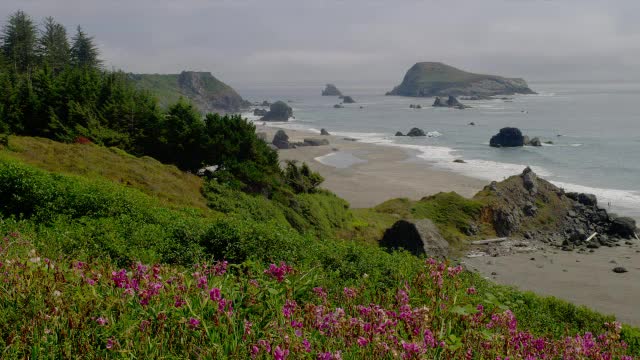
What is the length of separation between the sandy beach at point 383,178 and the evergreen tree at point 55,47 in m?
34.4

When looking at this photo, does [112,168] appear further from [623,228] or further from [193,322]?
[623,228]

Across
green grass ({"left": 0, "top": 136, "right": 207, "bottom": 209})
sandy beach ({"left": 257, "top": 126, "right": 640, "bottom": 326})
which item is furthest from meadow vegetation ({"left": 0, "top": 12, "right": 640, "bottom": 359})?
→ sandy beach ({"left": 257, "top": 126, "right": 640, "bottom": 326})

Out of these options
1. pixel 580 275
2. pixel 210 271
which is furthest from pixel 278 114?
pixel 210 271

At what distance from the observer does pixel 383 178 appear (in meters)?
61.6

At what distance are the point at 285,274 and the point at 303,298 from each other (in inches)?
40.9

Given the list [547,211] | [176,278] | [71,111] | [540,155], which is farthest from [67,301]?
[540,155]

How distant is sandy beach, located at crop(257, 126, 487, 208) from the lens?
Result: 52.7 meters

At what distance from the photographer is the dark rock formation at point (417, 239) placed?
31516mm

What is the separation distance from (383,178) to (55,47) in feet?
149

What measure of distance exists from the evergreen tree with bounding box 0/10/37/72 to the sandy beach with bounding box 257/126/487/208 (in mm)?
37863

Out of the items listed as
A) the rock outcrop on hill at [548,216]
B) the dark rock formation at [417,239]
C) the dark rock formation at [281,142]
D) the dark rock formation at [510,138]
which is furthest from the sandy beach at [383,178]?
the dark rock formation at [510,138]

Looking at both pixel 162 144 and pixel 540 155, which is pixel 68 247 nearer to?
pixel 162 144

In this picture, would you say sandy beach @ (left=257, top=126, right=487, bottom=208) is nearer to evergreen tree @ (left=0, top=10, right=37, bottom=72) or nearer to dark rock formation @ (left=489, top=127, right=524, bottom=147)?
dark rock formation @ (left=489, top=127, right=524, bottom=147)

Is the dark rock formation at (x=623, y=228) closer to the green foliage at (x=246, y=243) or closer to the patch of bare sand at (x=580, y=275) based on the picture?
the patch of bare sand at (x=580, y=275)
